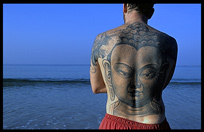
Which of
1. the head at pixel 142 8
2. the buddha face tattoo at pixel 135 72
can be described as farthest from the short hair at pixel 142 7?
the buddha face tattoo at pixel 135 72

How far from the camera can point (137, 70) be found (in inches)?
67.6

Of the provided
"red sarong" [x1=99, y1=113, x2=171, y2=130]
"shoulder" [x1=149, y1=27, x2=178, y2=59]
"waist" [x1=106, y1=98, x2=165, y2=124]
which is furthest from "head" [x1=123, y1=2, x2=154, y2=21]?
"red sarong" [x1=99, y1=113, x2=171, y2=130]

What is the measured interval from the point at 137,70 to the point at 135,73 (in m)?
0.04

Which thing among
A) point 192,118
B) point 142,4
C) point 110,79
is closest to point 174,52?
point 142,4

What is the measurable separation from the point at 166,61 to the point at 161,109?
52 centimetres

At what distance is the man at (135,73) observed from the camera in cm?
172

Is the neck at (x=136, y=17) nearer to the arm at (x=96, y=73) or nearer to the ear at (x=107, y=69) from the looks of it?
the arm at (x=96, y=73)

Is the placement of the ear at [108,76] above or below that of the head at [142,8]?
below

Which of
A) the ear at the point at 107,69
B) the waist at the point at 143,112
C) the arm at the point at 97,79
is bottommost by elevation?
the waist at the point at 143,112

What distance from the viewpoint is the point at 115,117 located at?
1779 mm

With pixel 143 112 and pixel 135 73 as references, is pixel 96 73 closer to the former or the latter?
pixel 135 73

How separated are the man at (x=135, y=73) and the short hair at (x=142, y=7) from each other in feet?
0.80

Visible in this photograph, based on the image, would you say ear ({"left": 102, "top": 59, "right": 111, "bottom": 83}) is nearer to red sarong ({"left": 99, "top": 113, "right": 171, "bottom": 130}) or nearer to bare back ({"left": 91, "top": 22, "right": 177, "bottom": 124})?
bare back ({"left": 91, "top": 22, "right": 177, "bottom": 124})

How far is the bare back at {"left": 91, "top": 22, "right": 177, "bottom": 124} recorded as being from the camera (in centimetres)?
172
